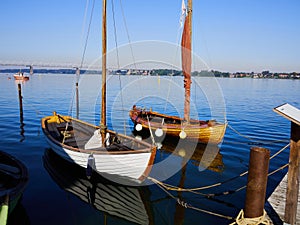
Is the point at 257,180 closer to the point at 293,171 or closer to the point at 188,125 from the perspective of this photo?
the point at 293,171

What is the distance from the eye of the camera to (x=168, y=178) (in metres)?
12.7

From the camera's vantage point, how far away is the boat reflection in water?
9.63 metres

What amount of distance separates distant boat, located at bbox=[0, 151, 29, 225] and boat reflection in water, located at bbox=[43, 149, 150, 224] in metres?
2.61

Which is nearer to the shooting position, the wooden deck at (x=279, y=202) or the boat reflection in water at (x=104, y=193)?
the wooden deck at (x=279, y=202)

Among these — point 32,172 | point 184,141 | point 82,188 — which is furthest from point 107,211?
point 184,141

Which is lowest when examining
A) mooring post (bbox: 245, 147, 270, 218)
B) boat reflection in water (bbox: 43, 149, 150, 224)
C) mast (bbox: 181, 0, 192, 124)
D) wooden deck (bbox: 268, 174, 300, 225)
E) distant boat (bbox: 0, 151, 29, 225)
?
boat reflection in water (bbox: 43, 149, 150, 224)

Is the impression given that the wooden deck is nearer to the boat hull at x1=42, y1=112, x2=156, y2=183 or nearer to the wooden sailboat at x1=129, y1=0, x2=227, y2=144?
the boat hull at x1=42, y1=112, x2=156, y2=183

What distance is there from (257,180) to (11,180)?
8647 millimetres

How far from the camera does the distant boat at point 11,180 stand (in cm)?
730

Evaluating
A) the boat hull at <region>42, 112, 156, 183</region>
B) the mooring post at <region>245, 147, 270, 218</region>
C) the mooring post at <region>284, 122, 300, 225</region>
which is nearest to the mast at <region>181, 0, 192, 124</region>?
the boat hull at <region>42, 112, 156, 183</region>

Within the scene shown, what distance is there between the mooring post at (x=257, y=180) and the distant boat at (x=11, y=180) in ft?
21.9

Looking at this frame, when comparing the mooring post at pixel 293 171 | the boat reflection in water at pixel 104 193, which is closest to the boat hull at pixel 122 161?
the boat reflection in water at pixel 104 193

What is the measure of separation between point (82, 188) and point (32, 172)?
345 centimetres

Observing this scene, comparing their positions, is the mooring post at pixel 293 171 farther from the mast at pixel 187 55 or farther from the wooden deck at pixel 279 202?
the mast at pixel 187 55
